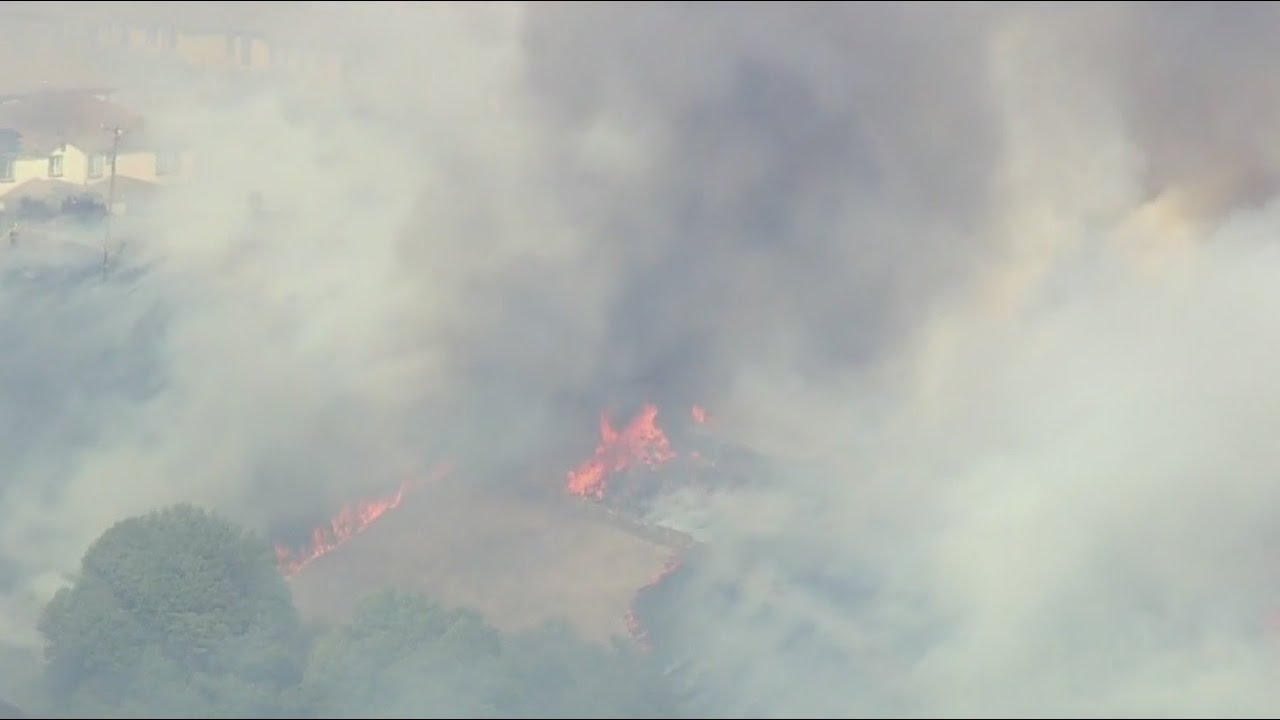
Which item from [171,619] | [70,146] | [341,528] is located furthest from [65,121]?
[171,619]

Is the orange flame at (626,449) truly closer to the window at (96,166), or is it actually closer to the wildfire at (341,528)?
the wildfire at (341,528)

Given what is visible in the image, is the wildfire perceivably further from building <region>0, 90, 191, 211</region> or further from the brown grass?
building <region>0, 90, 191, 211</region>

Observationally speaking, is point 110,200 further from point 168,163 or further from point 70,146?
point 70,146

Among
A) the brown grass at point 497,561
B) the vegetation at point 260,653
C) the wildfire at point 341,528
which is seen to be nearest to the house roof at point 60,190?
the wildfire at point 341,528

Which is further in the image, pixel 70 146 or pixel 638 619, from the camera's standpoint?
pixel 70 146

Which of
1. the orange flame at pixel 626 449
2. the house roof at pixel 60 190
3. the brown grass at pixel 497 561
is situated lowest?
the brown grass at pixel 497 561
